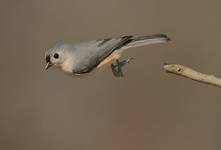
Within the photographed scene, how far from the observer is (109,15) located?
1.74 meters

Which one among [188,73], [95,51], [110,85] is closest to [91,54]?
[95,51]

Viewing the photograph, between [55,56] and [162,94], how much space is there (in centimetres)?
84

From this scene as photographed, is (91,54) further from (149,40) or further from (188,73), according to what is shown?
(188,73)

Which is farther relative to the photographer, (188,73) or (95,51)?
(95,51)

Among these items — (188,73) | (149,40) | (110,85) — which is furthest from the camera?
(110,85)

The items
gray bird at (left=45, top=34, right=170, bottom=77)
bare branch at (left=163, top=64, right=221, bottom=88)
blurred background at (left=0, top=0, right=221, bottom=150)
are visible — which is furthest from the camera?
blurred background at (left=0, top=0, right=221, bottom=150)

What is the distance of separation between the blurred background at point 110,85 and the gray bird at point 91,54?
722 millimetres

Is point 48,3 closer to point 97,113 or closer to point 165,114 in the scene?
point 97,113

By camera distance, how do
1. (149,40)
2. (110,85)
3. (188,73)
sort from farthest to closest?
(110,85) < (149,40) < (188,73)

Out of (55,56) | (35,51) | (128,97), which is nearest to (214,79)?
(55,56)

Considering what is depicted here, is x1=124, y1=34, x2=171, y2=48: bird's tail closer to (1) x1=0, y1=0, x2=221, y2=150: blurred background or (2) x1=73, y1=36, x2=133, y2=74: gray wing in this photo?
(2) x1=73, y1=36, x2=133, y2=74: gray wing

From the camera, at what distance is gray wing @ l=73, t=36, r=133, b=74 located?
37.0 inches

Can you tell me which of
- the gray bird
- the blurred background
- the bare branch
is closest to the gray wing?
the gray bird

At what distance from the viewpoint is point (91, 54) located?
0.97 m
